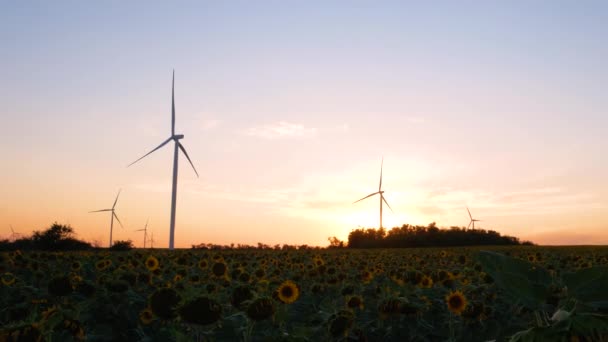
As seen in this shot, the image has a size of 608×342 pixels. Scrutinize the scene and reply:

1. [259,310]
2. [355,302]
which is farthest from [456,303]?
[259,310]

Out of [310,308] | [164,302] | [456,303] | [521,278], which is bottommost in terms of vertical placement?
[310,308]

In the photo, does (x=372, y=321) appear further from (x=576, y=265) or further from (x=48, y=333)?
(x=576, y=265)

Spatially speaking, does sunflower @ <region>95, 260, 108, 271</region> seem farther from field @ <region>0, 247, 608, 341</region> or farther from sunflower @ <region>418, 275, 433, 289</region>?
sunflower @ <region>418, 275, 433, 289</region>

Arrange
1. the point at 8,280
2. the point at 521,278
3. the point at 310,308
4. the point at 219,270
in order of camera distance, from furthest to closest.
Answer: the point at 219,270 → the point at 8,280 → the point at 310,308 → the point at 521,278

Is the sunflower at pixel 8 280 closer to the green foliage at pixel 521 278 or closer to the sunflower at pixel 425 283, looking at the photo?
the sunflower at pixel 425 283

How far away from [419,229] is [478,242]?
7237 millimetres

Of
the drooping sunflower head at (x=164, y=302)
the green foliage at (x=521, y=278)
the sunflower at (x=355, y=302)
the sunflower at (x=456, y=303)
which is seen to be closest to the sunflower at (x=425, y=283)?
the sunflower at (x=456, y=303)

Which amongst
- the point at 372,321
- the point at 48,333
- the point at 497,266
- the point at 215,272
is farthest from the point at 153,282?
the point at 497,266

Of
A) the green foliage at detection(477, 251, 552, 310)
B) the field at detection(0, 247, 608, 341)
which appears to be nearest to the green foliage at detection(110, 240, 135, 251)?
the field at detection(0, 247, 608, 341)

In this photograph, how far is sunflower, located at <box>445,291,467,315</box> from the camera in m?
5.62

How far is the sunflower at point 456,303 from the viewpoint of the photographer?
562 centimetres

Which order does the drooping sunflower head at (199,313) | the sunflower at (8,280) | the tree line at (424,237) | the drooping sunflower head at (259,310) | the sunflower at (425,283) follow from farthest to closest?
the tree line at (424,237), the sunflower at (425,283), the sunflower at (8,280), the drooping sunflower head at (259,310), the drooping sunflower head at (199,313)

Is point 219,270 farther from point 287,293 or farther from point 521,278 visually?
point 521,278

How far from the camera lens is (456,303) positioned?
18.8 feet
